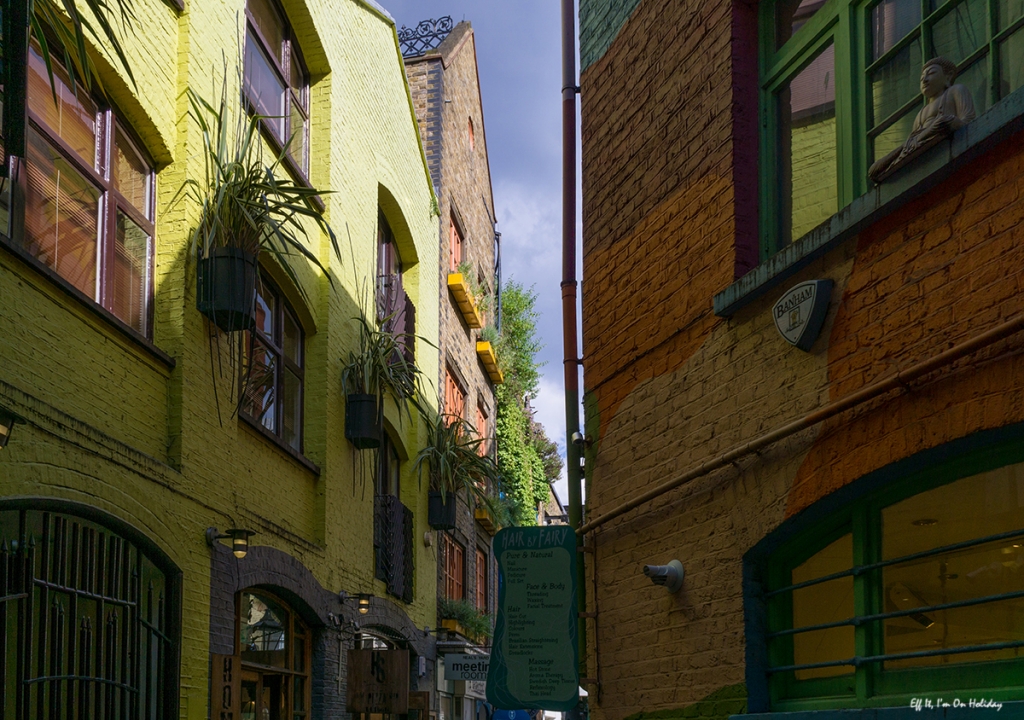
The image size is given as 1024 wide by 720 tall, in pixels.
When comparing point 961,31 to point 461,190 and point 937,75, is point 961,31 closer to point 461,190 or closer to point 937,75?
point 937,75

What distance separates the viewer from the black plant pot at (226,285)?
9.49m

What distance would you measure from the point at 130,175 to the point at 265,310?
295 centimetres

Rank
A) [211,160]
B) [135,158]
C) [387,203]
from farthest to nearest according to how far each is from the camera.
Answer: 1. [387,203]
2. [211,160]
3. [135,158]

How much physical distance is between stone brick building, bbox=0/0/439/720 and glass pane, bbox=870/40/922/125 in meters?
3.80

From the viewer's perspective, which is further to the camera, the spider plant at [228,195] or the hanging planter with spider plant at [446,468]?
the hanging planter with spider plant at [446,468]

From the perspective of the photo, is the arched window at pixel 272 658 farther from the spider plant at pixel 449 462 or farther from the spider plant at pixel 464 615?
the spider plant at pixel 464 615

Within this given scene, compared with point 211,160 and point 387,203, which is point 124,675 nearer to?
point 211,160

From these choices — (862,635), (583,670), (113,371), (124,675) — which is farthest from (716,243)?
(124,675)

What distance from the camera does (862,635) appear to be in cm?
500

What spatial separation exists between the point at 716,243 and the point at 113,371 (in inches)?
169

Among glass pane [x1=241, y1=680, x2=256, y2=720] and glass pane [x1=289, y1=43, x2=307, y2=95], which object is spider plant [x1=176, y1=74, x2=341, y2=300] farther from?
glass pane [x1=241, y1=680, x2=256, y2=720]

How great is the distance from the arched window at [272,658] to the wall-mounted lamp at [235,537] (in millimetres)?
1344

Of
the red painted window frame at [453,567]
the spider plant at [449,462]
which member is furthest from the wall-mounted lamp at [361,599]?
the red painted window frame at [453,567]

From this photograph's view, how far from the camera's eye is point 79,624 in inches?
305
